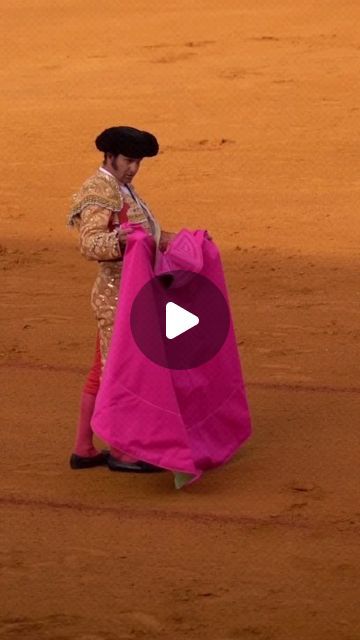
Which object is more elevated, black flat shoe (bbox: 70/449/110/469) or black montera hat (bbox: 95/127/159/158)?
black montera hat (bbox: 95/127/159/158)

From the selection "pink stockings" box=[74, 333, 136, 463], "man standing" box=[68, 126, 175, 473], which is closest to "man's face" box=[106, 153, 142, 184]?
"man standing" box=[68, 126, 175, 473]

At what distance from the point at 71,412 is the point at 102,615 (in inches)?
84.1

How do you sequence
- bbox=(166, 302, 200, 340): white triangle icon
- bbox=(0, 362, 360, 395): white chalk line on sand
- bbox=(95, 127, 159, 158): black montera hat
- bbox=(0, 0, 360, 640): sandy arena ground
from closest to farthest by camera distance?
bbox=(0, 0, 360, 640): sandy arena ground
bbox=(95, 127, 159, 158): black montera hat
bbox=(166, 302, 200, 340): white triangle icon
bbox=(0, 362, 360, 395): white chalk line on sand

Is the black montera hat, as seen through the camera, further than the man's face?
No

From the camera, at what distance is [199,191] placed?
1205 cm

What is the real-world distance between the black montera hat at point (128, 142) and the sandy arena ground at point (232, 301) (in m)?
1.31

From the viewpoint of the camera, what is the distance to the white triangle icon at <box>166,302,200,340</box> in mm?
6910

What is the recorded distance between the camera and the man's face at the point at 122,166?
22.2 ft

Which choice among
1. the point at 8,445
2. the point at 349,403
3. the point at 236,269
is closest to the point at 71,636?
the point at 8,445

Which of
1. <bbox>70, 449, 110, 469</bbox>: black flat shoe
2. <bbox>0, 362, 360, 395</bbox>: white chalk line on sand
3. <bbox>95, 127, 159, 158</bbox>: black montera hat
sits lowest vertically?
<bbox>70, 449, 110, 469</bbox>: black flat shoe
